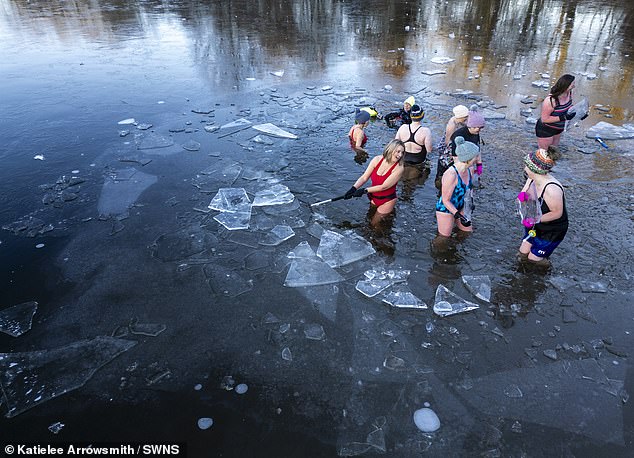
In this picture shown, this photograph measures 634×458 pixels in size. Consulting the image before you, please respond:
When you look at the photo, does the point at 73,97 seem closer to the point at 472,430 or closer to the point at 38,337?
the point at 38,337

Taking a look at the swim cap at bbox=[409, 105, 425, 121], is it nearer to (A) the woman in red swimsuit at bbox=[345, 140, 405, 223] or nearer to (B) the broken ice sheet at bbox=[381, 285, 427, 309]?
(A) the woman in red swimsuit at bbox=[345, 140, 405, 223]

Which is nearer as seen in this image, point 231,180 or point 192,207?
point 192,207

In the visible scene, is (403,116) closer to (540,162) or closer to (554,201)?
(540,162)

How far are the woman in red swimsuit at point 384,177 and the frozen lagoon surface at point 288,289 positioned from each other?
319mm

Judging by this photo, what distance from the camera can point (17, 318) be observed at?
384 centimetres

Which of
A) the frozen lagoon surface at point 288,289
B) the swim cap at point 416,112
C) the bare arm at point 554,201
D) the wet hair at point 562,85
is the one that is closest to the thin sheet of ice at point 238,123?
the frozen lagoon surface at point 288,289

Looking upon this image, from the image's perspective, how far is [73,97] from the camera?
935 cm

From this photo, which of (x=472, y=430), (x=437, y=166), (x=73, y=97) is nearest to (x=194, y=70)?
(x=73, y=97)

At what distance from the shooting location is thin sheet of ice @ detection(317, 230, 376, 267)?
4.64 metres

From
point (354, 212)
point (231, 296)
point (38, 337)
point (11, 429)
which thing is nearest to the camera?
point (11, 429)

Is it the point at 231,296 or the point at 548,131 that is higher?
the point at 548,131

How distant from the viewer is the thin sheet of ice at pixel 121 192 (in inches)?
218

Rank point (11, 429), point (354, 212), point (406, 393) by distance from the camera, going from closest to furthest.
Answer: point (11, 429) < point (406, 393) < point (354, 212)

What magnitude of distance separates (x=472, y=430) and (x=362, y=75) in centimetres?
1007
